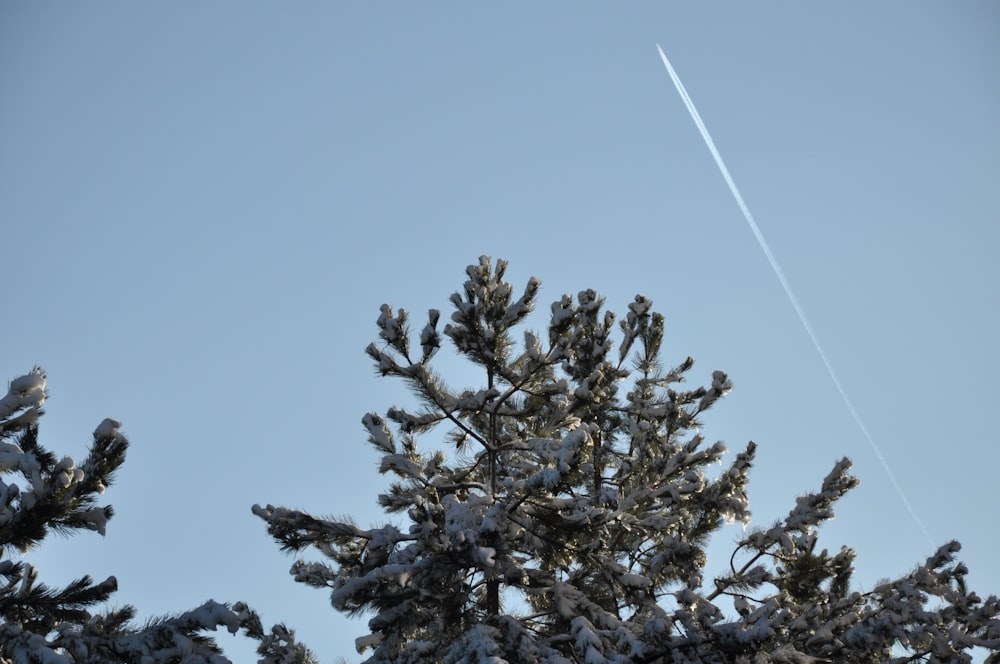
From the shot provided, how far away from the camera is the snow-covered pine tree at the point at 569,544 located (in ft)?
23.5

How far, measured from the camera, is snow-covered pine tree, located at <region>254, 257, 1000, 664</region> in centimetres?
718

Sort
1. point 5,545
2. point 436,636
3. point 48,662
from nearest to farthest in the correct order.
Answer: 1. point 48,662
2. point 5,545
3. point 436,636

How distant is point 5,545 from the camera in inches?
250

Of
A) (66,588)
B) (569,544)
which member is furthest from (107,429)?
(569,544)

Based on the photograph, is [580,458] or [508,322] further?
[508,322]

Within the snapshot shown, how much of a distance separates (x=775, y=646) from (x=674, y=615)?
1.23 m

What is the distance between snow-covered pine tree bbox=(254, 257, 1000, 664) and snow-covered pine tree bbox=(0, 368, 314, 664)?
151cm

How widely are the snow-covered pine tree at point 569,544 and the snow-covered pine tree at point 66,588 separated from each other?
1509 mm

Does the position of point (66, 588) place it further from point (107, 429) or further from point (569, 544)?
point (569, 544)

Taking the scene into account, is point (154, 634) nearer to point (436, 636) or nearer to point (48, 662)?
point (48, 662)

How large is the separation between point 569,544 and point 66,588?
16.1ft

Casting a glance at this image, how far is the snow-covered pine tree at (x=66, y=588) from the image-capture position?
20.1 ft

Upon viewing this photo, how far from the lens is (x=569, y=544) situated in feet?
29.2

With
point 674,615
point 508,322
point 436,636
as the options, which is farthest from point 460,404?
point 674,615
